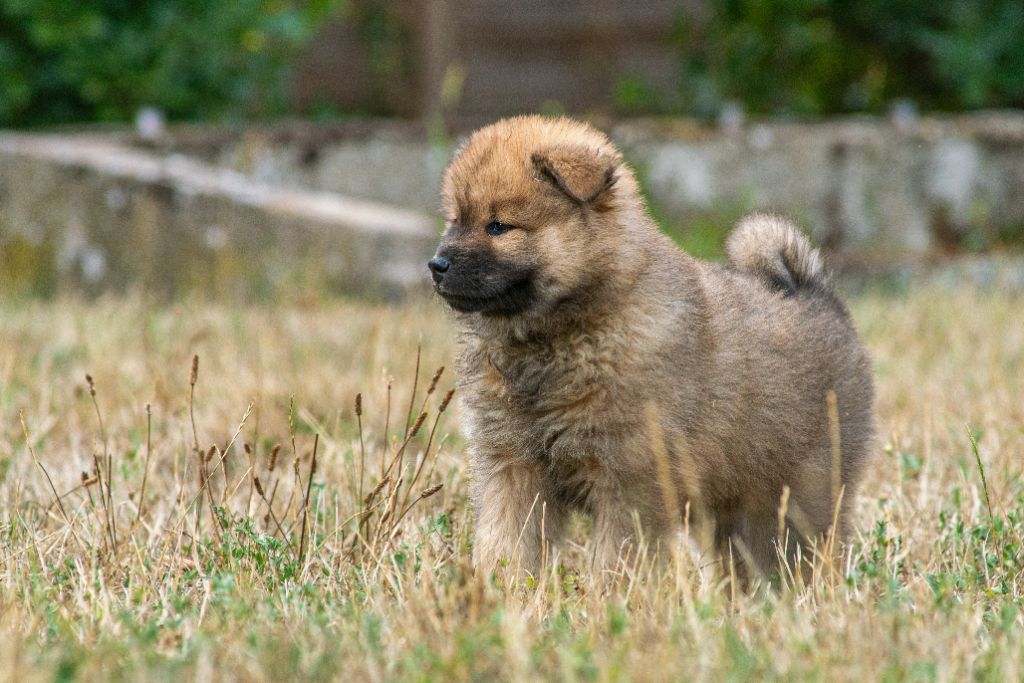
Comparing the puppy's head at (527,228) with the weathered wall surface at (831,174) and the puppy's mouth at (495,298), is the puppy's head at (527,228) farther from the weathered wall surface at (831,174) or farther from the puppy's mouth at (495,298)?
the weathered wall surface at (831,174)

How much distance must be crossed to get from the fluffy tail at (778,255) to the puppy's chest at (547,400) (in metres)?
0.82

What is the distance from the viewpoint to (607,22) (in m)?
11.1

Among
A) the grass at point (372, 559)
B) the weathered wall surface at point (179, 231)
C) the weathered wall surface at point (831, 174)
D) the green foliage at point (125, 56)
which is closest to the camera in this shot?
the grass at point (372, 559)

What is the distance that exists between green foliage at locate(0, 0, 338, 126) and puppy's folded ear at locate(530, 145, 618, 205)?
211 inches

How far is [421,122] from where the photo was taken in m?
9.51

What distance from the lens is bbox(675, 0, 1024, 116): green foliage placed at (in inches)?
399

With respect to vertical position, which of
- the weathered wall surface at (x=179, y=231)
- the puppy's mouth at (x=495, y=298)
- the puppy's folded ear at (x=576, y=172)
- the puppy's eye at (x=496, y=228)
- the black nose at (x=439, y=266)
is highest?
the puppy's folded ear at (x=576, y=172)

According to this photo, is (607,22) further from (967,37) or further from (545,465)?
(545,465)

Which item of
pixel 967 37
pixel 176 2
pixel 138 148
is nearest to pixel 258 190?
pixel 138 148

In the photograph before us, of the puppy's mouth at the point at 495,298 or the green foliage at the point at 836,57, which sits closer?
the puppy's mouth at the point at 495,298

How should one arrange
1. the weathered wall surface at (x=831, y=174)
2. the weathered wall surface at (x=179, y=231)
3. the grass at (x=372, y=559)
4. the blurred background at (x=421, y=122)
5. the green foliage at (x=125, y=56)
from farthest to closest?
the weathered wall surface at (x=831, y=174) < the green foliage at (x=125, y=56) < the blurred background at (x=421, y=122) < the weathered wall surface at (x=179, y=231) < the grass at (x=372, y=559)

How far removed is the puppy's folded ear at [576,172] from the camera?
2.98 meters

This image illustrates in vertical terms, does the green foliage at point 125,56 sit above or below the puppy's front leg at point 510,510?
above

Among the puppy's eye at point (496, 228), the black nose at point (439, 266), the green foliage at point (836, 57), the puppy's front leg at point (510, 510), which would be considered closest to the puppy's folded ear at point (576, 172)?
the puppy's eye at point (496, 228)
